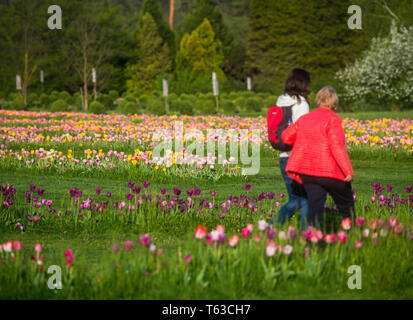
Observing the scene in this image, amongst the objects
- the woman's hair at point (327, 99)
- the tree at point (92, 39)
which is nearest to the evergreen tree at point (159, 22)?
the tree at point (92, 39)

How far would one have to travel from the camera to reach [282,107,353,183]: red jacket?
5156mm

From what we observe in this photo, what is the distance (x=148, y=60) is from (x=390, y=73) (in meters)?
20.7

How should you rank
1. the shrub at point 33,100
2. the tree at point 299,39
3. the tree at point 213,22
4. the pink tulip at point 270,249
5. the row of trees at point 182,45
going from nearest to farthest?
the pink tulip at point 270,249 → the shrub at point 33,100 → the row of trees at point 182,45 → the tree at point 299,39 → the tree at point 213,22

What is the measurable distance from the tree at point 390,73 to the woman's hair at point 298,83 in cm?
2301

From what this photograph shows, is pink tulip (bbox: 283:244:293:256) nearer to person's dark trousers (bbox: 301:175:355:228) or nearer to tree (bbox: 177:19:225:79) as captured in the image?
person's dark trousers (bbox: 301:175:355:228)

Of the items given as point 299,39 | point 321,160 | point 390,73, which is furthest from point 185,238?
point 299,39

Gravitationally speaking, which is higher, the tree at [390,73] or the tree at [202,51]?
the tree at [202,51]

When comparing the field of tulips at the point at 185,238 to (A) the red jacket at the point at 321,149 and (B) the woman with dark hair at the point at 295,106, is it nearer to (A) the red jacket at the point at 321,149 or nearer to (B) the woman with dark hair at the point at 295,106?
(B) the woman with dark hair at the point at 295,106

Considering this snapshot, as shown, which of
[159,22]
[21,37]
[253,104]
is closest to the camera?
[253,104]

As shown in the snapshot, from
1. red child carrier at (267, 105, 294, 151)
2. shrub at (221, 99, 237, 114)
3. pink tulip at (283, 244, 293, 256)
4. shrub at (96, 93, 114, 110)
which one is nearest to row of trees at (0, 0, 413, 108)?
shrub at (96, 93, 114, 110)

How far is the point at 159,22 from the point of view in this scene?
154ft

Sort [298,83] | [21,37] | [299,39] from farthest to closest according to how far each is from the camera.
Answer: [299,39], [21,37], [298,83]

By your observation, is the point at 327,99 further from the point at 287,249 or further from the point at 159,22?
the point at 159,22

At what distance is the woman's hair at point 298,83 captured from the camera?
568 centimetres
